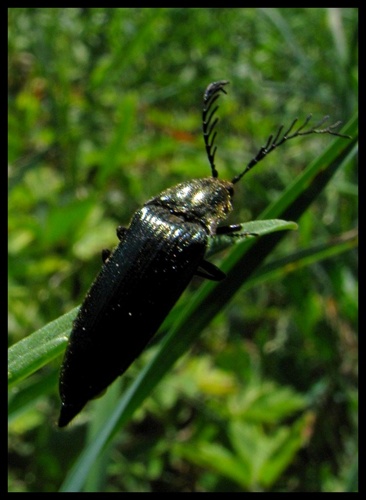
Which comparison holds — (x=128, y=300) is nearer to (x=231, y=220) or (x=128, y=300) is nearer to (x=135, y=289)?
(x=135, y=289)

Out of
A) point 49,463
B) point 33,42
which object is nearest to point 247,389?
point 49,463

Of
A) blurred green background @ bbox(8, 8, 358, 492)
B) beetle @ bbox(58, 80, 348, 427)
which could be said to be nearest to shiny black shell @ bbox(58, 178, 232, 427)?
beetle @ bbox(58, 80, 348, 427)

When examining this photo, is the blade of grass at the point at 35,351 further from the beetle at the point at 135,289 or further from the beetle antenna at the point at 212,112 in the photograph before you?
the beetle antenna at the point at 212,112

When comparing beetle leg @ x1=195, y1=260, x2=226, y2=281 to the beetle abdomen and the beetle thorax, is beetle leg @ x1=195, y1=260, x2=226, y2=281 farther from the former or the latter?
the beetle thorax

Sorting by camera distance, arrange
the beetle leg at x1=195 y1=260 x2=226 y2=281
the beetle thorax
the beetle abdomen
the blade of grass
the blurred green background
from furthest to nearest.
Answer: the blurred green background, the beetle thorax, the beetle leg at x1=195 y1=260 x2=226 y2=281, the beetle abdomen, the blade of grass

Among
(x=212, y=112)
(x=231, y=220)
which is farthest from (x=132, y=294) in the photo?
(x=231, y=220)

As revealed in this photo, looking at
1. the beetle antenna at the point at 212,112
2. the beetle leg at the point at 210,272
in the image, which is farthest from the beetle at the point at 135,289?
the beetle antenna at the point at 212,112
